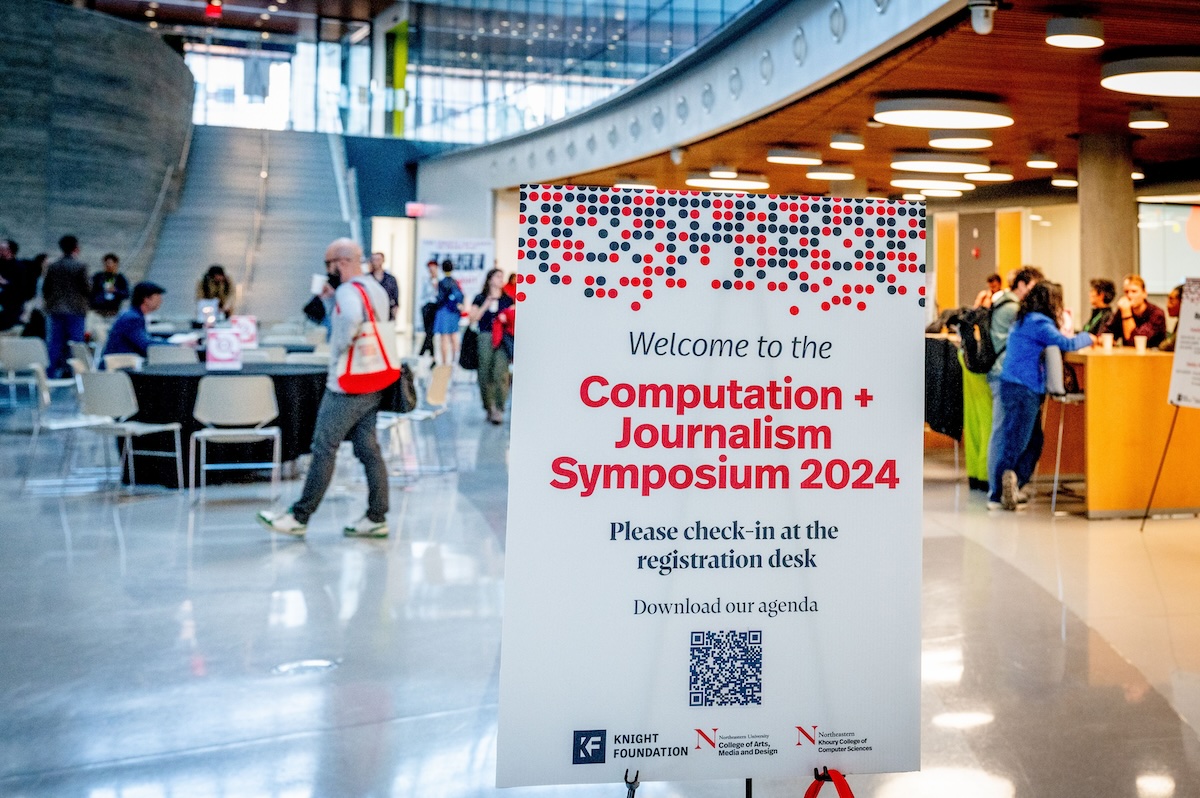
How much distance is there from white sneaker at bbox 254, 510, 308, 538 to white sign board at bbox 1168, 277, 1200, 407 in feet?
17.9

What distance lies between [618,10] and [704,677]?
14.7 m

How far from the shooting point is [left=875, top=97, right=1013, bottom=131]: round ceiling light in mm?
10578

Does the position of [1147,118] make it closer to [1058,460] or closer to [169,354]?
[1058,460]

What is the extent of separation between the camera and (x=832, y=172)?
17.2 metres

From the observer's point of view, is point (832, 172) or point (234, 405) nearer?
point (234, 405)

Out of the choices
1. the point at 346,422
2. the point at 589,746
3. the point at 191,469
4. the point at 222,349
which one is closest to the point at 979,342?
the point at 346,422

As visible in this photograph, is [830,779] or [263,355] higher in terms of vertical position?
[263,355]

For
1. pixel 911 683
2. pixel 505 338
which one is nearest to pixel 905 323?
pixel 911 683

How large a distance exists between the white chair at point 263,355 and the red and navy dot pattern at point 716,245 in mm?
8360

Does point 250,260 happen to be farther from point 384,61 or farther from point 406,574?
point 406,574

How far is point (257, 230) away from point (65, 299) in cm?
974

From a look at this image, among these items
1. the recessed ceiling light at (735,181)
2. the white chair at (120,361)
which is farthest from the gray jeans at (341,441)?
the recessed ceiling light at (735,181)

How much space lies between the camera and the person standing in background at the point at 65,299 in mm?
14242

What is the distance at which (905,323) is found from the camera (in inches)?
95.9
